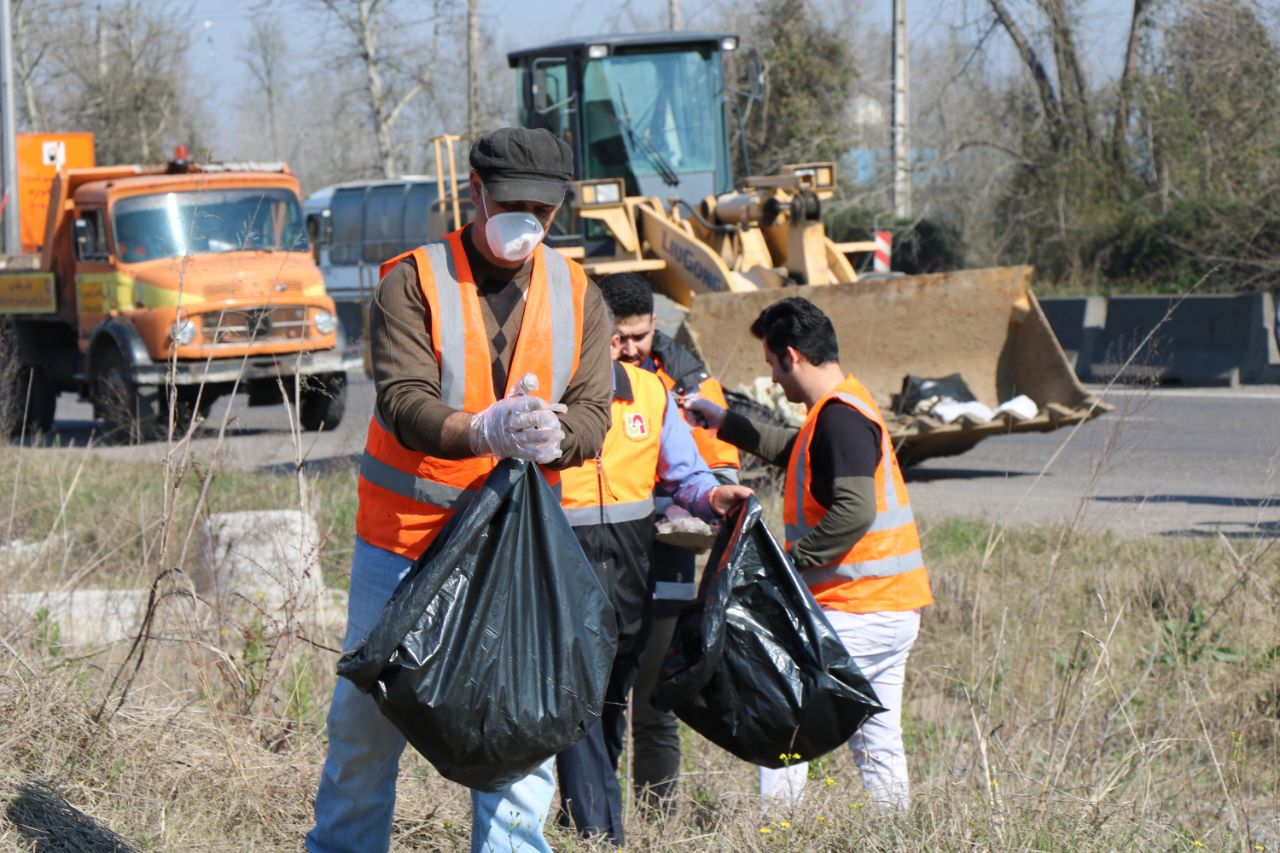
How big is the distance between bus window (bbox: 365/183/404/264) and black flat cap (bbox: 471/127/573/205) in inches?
1064

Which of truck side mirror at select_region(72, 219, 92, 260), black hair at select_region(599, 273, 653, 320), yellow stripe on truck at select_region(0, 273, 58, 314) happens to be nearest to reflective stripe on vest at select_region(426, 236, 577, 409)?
black hair at select_region(599, 273, 653, 320)

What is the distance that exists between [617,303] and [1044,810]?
186 cm

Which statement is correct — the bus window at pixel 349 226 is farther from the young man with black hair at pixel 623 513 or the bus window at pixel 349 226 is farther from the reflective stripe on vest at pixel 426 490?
the reflective stripe on vest at pixel 426 490

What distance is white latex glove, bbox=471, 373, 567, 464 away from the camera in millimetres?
2744

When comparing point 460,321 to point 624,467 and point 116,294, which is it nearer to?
point 624,467

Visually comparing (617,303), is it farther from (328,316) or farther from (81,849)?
(328,316)

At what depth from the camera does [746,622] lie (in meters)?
3.57

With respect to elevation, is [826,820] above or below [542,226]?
below

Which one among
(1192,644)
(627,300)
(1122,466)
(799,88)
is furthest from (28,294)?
(799,88)

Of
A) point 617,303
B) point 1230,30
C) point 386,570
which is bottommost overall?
point 386,570

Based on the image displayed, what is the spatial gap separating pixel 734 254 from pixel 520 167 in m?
8.29

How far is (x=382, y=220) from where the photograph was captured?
30172 millimetres

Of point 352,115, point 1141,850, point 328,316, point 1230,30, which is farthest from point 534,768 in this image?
point 352,115

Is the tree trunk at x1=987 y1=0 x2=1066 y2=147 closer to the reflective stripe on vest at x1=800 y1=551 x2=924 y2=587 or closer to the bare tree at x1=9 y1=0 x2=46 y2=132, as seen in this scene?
→ the reflective stripe on vest at x1=800 y1=551 x2=924 y2=587
